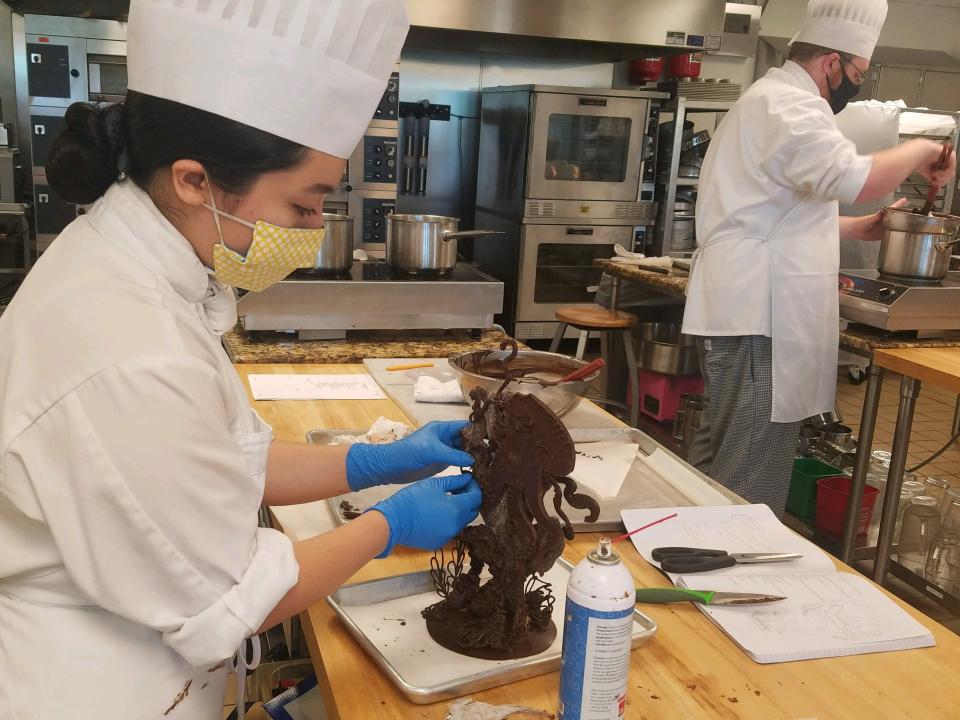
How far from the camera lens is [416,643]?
1138 millimetres

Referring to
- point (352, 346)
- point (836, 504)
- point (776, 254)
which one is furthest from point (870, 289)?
point (352, 346)

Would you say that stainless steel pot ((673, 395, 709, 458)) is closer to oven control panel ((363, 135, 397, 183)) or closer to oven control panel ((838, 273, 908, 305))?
oven control panel ((838, 273, 908, 305))

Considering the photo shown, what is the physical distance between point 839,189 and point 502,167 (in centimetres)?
330

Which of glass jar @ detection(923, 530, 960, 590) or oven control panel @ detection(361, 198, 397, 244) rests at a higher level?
oven control panel @ detection(361, 198, 397, 244)

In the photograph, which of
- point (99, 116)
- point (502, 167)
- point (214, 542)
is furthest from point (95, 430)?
point (502, 167)

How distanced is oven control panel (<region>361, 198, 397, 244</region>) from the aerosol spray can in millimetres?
4157

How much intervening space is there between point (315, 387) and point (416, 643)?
47.1 inches

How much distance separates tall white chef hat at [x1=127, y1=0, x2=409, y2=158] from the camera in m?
1.04

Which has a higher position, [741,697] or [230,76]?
[230,76]

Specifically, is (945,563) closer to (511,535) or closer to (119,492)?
(511,535)

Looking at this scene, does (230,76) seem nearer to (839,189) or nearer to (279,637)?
(279,637)

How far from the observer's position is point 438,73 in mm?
6164

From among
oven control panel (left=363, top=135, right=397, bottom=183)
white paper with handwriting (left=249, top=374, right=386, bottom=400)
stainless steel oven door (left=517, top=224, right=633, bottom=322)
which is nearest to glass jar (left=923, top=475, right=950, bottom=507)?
white paper with handwriting (left=249, top=374, right=386, bottom=400)

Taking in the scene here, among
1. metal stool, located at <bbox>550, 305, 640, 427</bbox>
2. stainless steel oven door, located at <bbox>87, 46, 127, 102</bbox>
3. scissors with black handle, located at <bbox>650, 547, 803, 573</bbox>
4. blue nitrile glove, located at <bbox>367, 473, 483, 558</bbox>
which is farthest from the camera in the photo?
stainless steel oven door, located at <bbox>87, 46, 127, 102</bbox>
